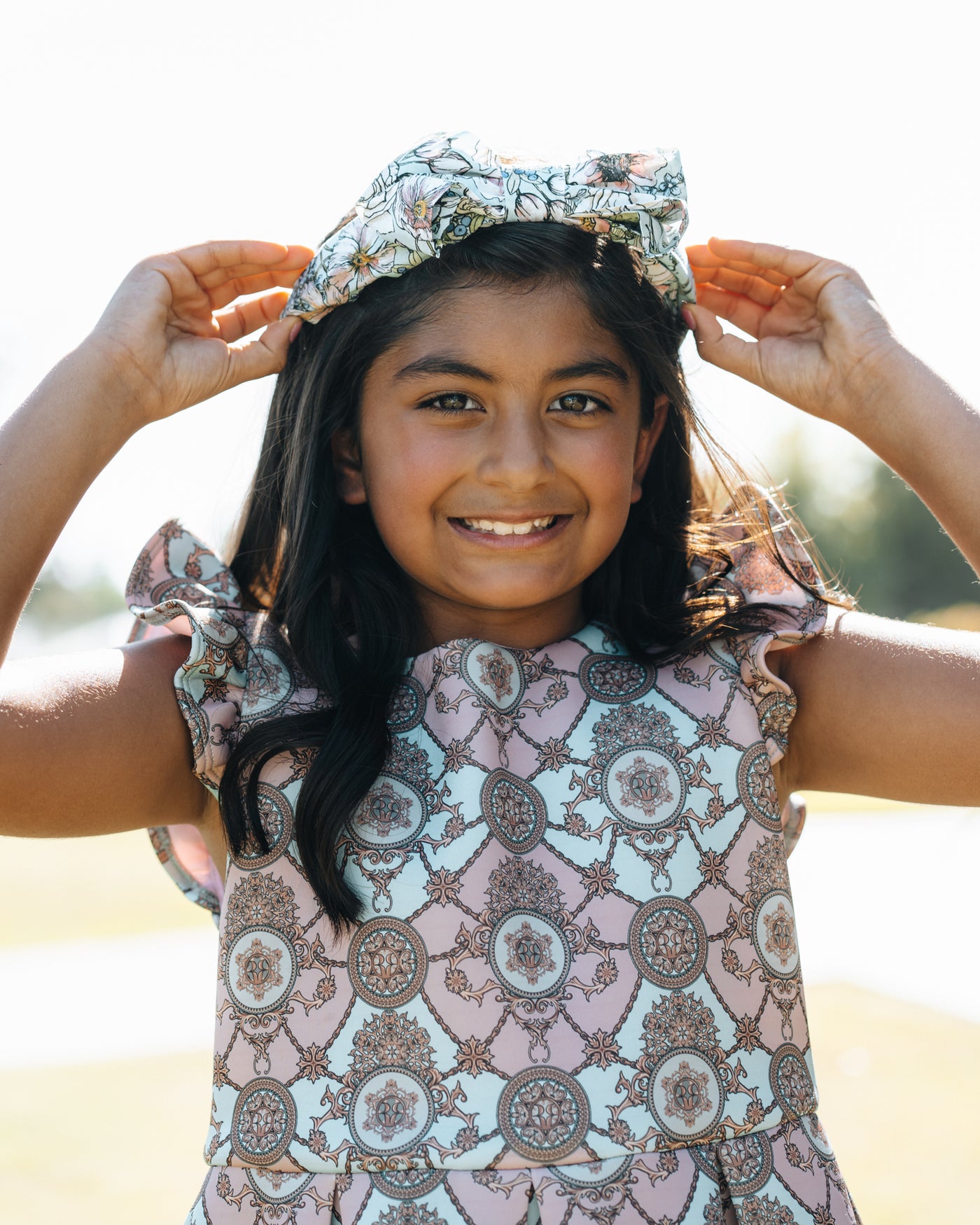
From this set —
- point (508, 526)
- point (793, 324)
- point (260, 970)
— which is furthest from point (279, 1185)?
point (793, 324)

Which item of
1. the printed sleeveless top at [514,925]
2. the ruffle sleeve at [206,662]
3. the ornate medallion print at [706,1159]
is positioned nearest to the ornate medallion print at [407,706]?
the printed sleeveless top at [514,925]

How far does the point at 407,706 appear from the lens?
76.0 inches

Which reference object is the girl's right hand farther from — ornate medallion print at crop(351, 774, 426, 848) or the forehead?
ornate medallion print at crop(351, 774, 426, 848)

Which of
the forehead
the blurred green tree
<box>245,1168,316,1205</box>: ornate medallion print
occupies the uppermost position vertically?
the blurred green tree

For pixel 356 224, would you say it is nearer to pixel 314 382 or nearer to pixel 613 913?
pixel 314 382

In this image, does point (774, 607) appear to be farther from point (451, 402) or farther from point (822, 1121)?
point (822, 1121)

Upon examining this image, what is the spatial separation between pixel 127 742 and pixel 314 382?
0.70 m

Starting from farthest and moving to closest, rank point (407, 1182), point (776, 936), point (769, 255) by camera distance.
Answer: point (769, 255)
point (776, 936)
point (407, 1182)

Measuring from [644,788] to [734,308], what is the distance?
93cm

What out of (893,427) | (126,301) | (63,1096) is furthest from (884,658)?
(63,1096)

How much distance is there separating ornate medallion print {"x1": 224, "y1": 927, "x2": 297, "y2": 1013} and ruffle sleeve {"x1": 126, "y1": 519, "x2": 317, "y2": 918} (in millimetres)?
226

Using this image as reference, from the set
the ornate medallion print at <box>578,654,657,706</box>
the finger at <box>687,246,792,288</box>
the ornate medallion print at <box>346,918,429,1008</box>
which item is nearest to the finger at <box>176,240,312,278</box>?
the finger at <box>687,246,792,288</box>

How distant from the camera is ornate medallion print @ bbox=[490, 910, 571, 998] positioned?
1723 mm

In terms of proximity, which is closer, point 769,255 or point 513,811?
point 513,811
